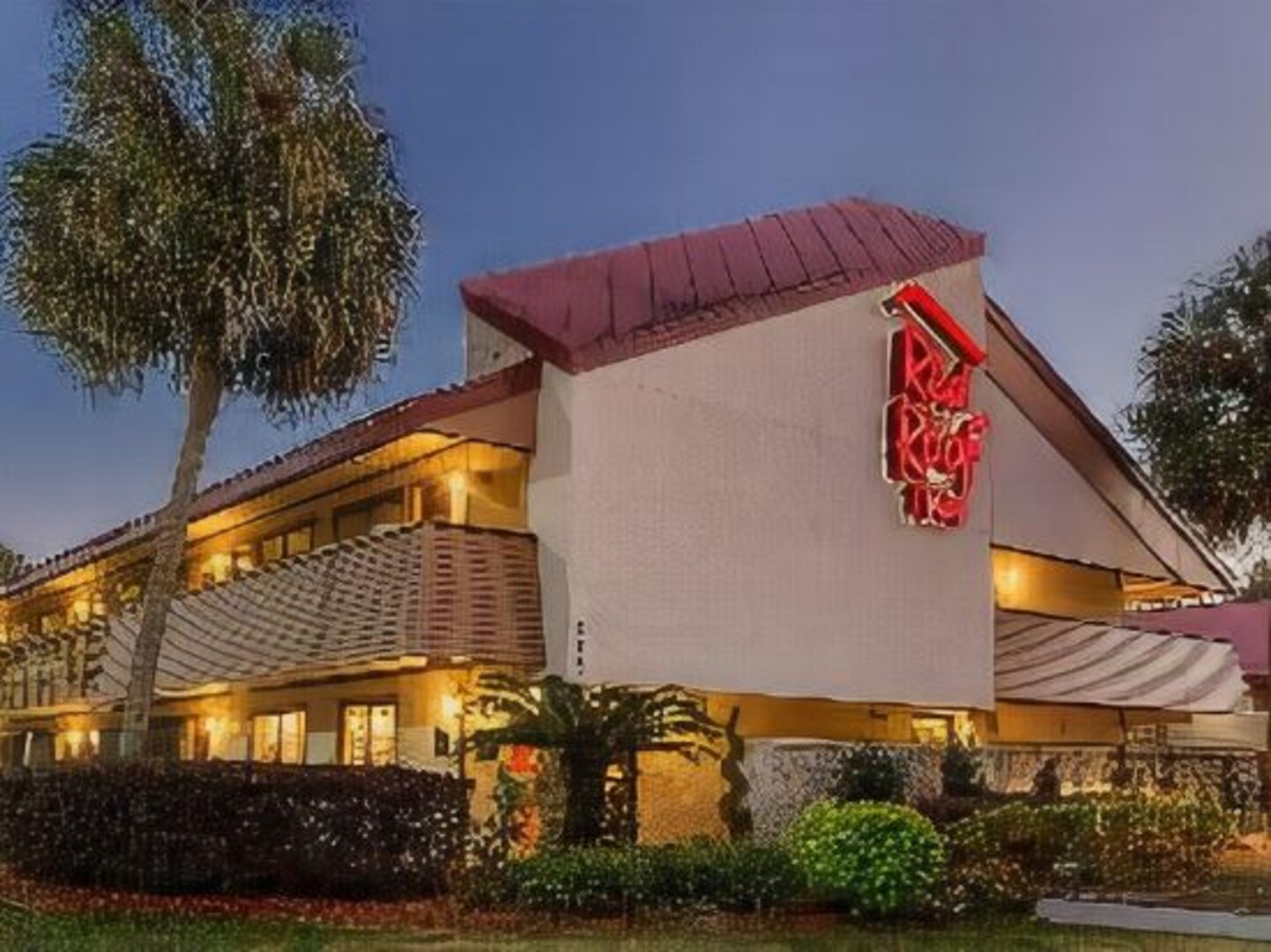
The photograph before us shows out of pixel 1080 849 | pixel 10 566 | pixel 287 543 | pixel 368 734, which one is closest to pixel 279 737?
pixel 287 543

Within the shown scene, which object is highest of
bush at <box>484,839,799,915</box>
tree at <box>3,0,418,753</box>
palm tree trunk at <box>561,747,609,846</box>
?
tree at <box>3,0,418,753</box>

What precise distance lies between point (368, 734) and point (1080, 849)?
6.39 m

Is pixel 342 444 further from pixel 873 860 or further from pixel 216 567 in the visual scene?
pixel 873 860

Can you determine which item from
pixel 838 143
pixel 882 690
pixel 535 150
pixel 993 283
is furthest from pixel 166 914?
pixel 993 283

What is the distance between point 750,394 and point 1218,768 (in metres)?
7.85

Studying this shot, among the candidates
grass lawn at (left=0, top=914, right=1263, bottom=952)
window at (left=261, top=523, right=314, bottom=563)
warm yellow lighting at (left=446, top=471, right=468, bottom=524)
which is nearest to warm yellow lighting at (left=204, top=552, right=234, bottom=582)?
window at (left=261, top=523, right=314, bottom=563)

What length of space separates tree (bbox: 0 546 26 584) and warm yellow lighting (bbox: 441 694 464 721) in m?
5.58

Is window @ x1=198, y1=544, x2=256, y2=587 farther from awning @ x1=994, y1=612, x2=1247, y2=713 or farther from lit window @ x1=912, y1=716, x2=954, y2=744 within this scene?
awning @ x1=994, y1=612, x2=1247, y2=713

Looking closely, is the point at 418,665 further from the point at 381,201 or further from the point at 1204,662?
the point at 1204,662

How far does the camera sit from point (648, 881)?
1103cm

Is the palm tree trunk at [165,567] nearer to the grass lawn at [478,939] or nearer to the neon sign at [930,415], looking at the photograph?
the grass lawn at [478,939]

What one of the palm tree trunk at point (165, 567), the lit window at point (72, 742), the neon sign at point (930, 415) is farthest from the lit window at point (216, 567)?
the neon sign at point (930, 415)

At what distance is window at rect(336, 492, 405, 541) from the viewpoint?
629 inches

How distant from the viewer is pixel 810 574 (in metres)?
14.9
